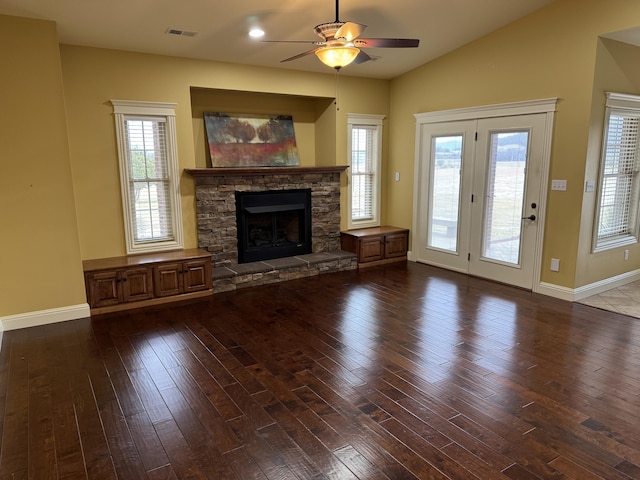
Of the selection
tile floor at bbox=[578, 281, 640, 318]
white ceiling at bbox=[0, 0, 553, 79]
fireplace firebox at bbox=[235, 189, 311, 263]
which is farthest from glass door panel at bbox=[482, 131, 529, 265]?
fireplace firebox at bbox=[235, 189, 311, 263]

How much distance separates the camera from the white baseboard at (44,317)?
4.16 meters

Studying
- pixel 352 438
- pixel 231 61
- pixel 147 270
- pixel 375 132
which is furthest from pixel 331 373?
pixel 375 132

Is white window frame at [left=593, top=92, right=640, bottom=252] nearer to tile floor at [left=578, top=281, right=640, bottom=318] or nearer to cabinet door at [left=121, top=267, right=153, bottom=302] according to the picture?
tile floor at [left=578, top=281, right=640, bottom=318]

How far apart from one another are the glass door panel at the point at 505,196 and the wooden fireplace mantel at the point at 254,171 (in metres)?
2.12

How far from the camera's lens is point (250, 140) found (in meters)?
6.04

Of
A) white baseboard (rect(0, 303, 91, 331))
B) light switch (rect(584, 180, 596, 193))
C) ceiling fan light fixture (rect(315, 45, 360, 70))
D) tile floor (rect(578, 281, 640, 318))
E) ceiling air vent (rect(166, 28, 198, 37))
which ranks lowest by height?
tile floor (rect(578, 281, 640, 318))

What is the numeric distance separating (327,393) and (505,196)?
3700mm

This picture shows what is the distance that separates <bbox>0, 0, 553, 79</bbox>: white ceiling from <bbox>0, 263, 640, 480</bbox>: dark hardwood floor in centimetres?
292

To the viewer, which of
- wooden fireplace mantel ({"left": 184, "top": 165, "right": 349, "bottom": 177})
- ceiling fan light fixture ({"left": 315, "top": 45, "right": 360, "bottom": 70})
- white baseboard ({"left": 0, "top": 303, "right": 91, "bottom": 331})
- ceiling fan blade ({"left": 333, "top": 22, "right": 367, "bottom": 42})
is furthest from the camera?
wooden fireplace mantel ({"left": 184, "top": 165, "right": 349, "bottom": 177})

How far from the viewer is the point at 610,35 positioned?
437cm

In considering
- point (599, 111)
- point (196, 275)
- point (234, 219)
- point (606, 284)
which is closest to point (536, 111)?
point (599, 111)

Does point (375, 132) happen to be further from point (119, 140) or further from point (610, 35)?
point (119, 140)

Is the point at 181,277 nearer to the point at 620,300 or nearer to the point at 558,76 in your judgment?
the point at 558,76

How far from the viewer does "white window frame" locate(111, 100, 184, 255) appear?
194 inches
